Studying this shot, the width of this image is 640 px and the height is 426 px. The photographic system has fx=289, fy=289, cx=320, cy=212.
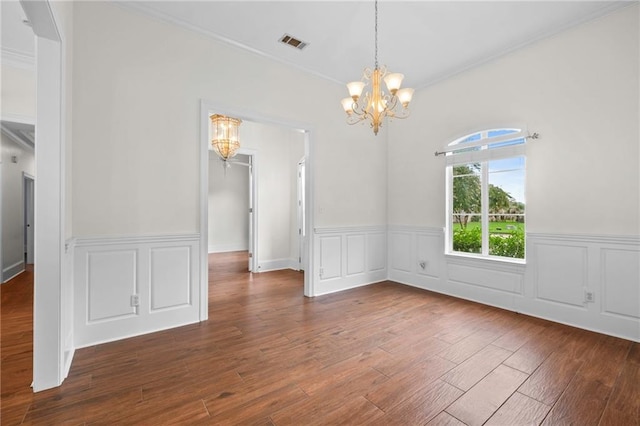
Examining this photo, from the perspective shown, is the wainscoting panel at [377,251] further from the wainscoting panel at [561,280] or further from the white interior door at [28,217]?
the white interior door at [28,217]

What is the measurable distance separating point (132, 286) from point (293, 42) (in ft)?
11.0

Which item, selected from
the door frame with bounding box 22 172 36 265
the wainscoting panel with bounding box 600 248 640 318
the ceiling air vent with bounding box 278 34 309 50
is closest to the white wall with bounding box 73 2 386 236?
the ceiling air vent with bounding box 278 34 309 50

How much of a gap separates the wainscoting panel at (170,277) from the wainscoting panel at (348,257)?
1.81 metres

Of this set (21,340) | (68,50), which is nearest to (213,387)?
→ (21,340)

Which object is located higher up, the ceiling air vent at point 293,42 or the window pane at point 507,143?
the ceiling air vent at point 293,42

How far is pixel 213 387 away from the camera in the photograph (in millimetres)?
2072

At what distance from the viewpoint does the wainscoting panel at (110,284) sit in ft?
9.02

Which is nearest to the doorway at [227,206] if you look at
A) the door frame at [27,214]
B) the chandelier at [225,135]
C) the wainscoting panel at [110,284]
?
the chandelier at [225,135]

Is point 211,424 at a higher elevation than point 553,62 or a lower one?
lower

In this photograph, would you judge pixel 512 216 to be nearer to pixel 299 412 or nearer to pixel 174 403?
pixel 299 412

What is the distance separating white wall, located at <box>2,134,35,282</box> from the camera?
17.3 feet

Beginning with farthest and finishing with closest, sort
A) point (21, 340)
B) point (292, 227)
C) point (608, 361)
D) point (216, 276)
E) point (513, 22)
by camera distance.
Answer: point (292, 227) < point (216, 276) < point (513, 22) < point (21, 340) < point (608, 361)

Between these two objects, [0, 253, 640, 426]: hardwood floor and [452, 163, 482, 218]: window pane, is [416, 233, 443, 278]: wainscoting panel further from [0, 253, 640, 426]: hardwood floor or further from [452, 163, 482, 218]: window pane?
[0, 253, 640, 426]: hardwood floor

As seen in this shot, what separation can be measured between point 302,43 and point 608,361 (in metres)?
4.45
